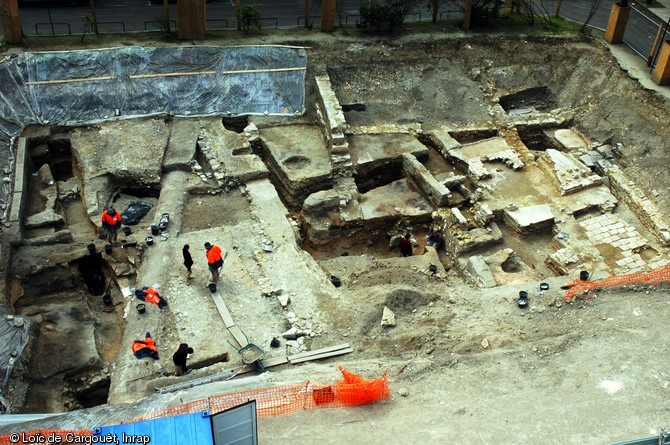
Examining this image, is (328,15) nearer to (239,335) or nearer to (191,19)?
(191,19)

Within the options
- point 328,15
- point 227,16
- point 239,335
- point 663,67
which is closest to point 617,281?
point 239,335

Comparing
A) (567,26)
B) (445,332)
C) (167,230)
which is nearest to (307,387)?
(445,332)

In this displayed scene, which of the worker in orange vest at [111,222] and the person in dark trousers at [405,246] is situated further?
the person in dark trousers at [405,246]

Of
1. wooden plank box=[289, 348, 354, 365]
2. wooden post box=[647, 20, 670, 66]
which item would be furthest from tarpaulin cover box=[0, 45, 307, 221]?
wooden post box=[647, 20, 670, 66]

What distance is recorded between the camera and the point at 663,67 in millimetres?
17875

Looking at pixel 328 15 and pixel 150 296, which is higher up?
pixel 328 15

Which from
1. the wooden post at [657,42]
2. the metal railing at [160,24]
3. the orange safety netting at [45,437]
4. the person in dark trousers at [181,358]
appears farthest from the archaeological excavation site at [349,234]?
the metal railing at [160,24]

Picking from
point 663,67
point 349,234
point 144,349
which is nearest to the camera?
point 144,349

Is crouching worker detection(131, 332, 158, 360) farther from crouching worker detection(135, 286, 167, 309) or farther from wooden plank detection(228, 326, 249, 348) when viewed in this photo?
wooden plank detection(228, 326, 249, 348)

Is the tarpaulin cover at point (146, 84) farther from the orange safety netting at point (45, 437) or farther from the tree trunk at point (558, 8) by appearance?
the orange safety netting at point (45, 437)

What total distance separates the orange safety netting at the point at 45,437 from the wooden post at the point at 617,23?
19.6 meters

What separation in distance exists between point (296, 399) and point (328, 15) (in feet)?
49.5

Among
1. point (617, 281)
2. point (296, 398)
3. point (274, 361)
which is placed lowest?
point (274, 361)

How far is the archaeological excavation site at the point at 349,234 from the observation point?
31.6ft
